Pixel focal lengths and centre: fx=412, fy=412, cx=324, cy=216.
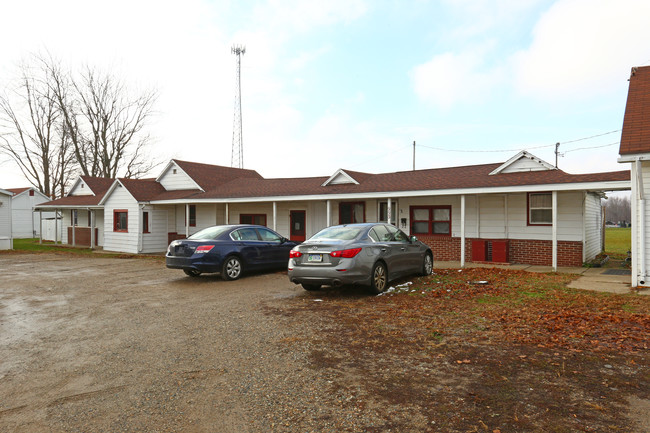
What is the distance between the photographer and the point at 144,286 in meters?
10.5

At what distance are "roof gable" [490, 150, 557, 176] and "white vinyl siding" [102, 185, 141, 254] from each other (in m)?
17.2

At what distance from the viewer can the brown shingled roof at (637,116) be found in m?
8.92

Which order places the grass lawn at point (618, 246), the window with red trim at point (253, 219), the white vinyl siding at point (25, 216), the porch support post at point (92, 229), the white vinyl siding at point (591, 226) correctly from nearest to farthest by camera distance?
the white vinyl siding at point (591, 226), the grass lawn at point (618, 246), the window with red trim at point (253, 219), the porch support post at point (92, 229), the white vinyl siding at point (25, 216)

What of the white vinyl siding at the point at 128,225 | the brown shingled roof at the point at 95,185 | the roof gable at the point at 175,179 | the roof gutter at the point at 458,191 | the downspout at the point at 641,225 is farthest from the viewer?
the brown shingled roof at the point at 95,185

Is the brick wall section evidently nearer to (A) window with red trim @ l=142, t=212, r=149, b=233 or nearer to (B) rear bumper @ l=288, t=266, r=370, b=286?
(B) rear bumper @ l=288, t=266, r=370, b=286

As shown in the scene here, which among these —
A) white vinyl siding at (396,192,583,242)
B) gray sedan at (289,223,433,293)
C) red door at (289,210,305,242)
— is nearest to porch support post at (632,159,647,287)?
white vinyl siding at (396,192,583,242)

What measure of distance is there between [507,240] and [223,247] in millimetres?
9538

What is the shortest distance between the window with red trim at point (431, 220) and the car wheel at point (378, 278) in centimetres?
781

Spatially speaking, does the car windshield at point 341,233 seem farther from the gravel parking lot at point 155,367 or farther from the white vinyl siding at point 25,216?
the white vinyl siding at point 25,216

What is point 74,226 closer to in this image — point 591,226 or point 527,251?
point 527,251

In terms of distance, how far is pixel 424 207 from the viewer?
16297 millimetres

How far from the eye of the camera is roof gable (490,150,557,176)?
14750 millimetres

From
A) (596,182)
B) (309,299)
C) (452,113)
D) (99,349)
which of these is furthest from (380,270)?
(452,113)

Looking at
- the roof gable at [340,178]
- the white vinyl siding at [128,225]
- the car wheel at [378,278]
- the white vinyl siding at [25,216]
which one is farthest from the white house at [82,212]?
the car wheel at [378,278]
